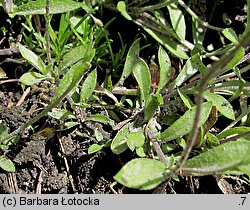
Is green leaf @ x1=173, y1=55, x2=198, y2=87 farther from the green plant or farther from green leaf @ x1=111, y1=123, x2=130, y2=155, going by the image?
green leaf @ x1=111, y1=123, x2=130, y2=155

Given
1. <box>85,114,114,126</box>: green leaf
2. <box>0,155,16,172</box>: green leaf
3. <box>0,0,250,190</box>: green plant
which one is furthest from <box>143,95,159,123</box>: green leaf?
<box>0,155,16,172</box>: green leaf

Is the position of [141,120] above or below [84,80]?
below

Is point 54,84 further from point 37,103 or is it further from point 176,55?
point 176,55

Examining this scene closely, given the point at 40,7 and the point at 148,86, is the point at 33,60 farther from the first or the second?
A: the point at 148,86

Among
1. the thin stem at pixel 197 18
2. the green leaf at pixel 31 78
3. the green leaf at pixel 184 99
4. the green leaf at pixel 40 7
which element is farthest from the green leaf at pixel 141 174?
the thin stem at pixel 197 18

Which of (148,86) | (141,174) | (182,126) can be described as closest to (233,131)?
(182,126)
